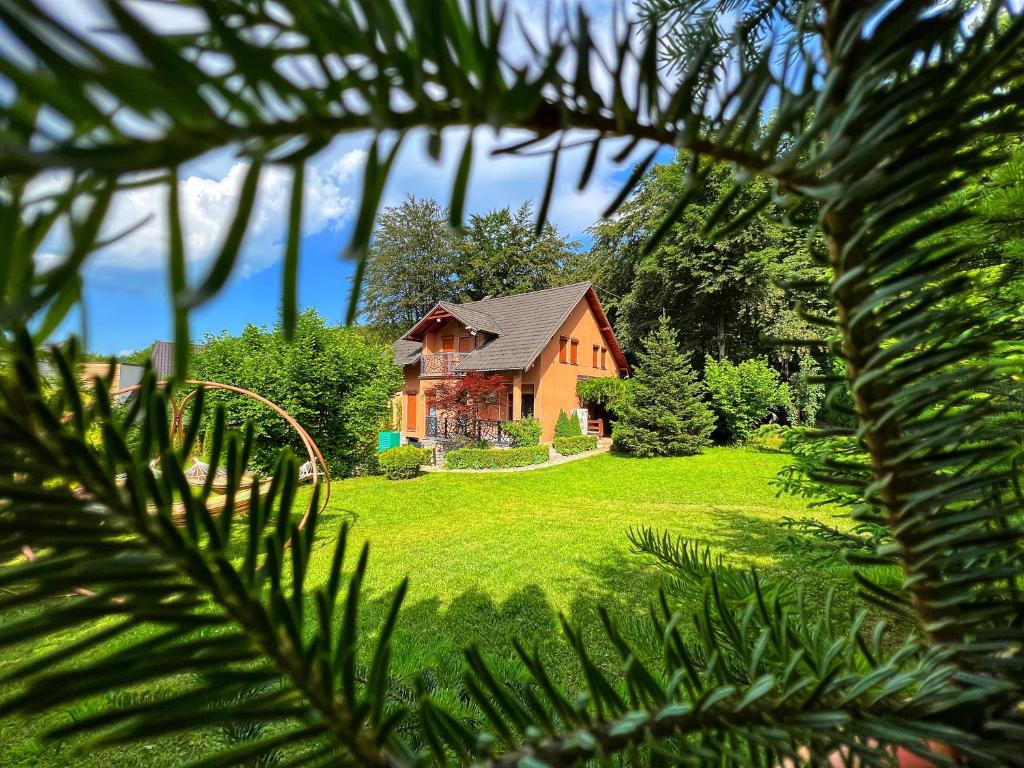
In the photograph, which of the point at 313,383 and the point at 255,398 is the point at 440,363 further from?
the point at 255,398

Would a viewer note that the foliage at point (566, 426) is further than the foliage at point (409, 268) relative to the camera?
No

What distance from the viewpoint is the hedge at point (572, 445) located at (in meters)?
15.0

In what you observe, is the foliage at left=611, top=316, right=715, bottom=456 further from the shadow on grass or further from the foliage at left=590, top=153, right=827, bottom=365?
the shadow on grass

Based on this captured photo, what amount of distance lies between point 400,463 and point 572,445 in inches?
227

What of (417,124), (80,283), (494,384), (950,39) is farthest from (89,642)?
(494,384)

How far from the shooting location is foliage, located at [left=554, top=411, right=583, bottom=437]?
650 inches

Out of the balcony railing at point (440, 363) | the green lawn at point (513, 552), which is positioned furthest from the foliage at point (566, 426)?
the green lawn at point (513, 552)

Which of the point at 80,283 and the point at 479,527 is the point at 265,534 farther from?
the point at 479,527

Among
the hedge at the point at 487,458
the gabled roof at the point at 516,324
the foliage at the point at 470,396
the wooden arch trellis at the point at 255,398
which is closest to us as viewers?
the wooden arch trellis at the point at 255,398

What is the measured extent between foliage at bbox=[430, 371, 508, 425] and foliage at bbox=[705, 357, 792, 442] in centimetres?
709

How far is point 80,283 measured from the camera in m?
0.23

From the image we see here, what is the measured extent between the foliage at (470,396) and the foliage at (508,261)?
519 inches

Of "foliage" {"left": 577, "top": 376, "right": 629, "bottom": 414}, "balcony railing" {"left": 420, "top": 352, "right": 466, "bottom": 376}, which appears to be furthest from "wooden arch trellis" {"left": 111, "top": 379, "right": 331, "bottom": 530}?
"foliage" {"left": 577, "top": 376, "right": 629, "bottom": 414}

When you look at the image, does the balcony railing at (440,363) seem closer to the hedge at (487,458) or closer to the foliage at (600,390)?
the foliage at (600,390)
